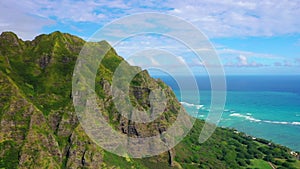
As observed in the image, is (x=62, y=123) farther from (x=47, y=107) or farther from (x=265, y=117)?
(x=265, y=117)

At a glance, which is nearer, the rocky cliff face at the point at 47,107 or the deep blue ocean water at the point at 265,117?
the rocky cliff face at the point at 47,107

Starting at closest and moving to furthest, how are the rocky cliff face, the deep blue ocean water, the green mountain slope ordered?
the rocky cliff face, the green mountain slope, the deep blue ocean water

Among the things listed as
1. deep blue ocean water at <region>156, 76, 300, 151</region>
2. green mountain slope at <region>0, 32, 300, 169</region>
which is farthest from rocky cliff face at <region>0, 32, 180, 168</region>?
deep blue ocean water at <region>156, 76, 300, 151</region>

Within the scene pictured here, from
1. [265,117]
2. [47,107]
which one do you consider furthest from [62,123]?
[265,117]

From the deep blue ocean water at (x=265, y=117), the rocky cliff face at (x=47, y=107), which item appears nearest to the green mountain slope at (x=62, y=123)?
the rocky cliff face at (x=47, y=107)

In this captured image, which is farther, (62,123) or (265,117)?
(265,117)

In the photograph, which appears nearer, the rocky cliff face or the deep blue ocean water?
the rocky cliff face

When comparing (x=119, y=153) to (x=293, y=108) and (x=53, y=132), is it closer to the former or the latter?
(x=53, y=132)

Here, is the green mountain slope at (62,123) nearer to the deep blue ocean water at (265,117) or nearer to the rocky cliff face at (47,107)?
the rocky cliff face at (47,107)

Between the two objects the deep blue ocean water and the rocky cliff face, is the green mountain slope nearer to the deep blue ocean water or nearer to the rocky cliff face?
the rocky cliff face
